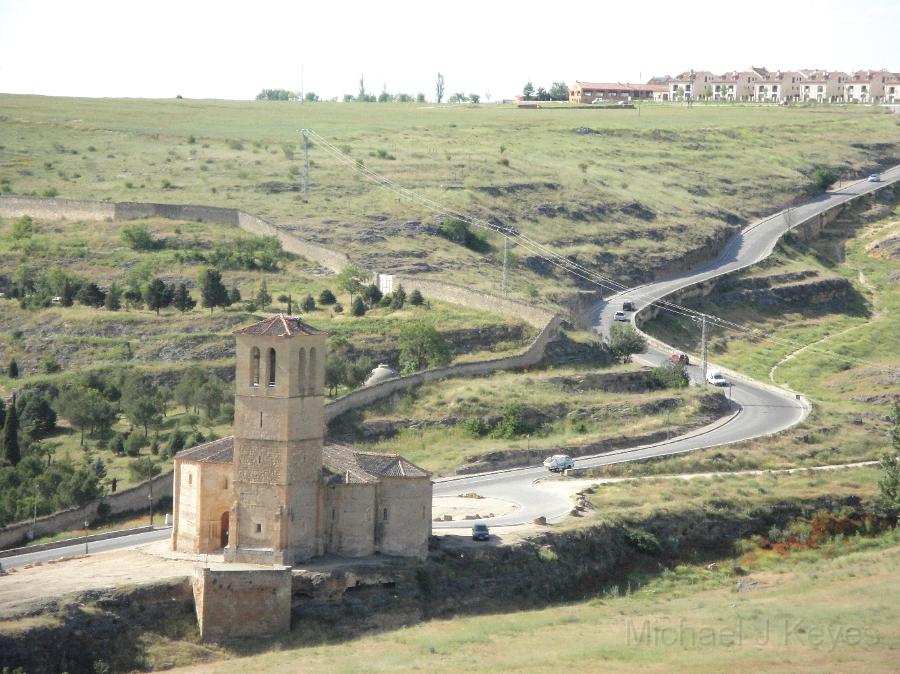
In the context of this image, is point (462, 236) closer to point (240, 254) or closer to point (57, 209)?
point (240, 254)

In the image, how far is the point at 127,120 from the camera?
5714 inches

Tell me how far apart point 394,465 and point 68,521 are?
12483mm

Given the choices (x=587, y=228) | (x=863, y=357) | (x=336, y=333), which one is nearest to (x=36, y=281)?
(x=336, y=333)

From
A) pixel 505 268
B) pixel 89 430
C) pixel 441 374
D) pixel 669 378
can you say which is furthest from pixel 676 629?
pixel 505 268

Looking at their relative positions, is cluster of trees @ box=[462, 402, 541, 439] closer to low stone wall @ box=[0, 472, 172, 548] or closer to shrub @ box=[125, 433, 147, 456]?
shrub @ box=[125, 433, 147, 456]

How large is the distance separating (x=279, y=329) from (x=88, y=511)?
11.8 metres

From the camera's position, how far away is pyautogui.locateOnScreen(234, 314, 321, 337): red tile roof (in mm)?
56938

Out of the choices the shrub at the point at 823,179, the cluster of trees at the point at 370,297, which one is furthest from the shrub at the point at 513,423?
the shrub at the point at 823,179

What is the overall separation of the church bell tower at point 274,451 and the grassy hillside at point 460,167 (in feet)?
126

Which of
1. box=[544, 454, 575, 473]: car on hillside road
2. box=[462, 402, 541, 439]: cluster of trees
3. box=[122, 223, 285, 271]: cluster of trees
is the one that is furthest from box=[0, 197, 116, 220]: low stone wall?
box=[544, 454, 575, 473]: car on hillside road

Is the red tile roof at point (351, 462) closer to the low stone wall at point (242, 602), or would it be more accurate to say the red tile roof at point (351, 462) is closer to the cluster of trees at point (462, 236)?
the low stone wall at point (242, 602)

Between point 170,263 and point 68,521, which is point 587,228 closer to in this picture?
point 170,263

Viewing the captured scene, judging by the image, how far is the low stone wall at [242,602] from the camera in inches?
2087

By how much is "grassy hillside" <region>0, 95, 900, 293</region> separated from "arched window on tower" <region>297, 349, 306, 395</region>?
125ft
